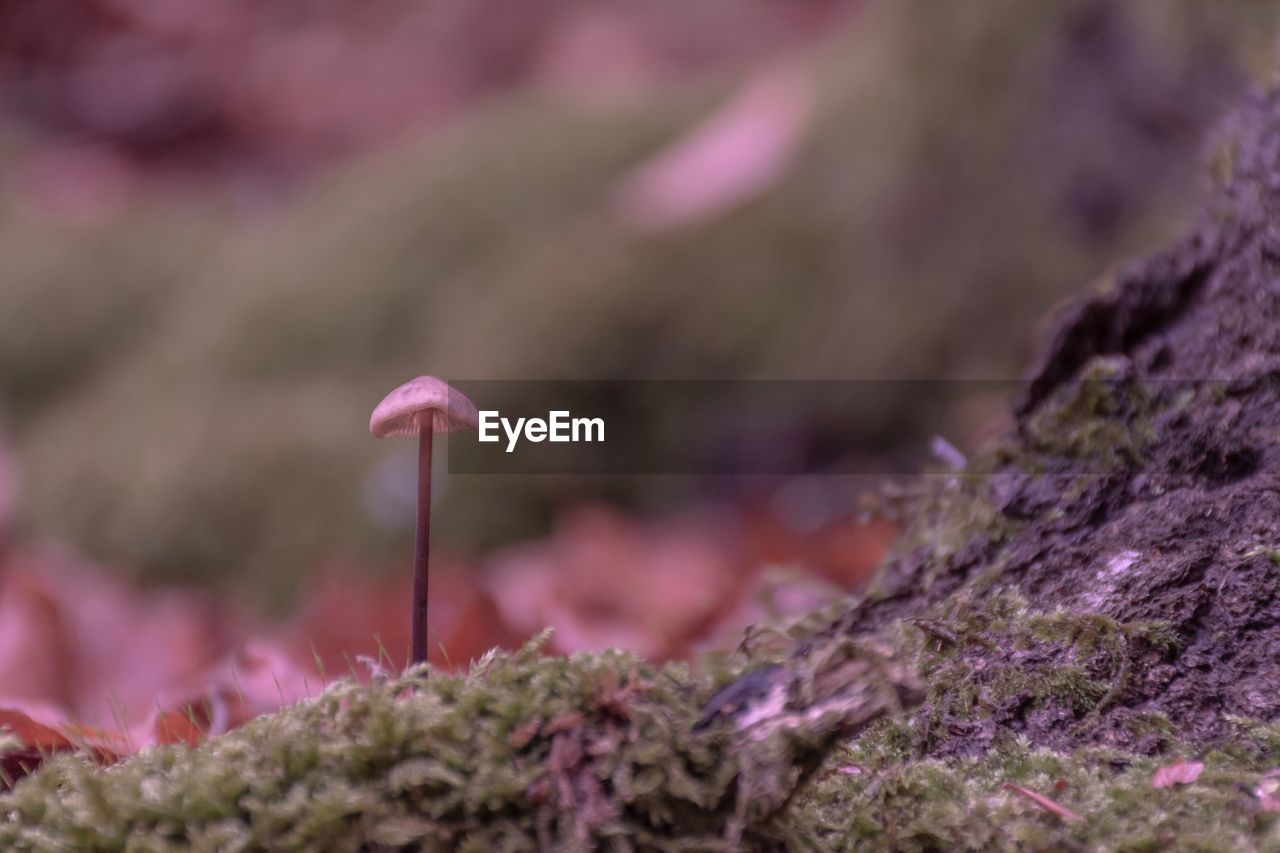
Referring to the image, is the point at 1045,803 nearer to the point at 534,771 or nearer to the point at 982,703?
the point at 982,703

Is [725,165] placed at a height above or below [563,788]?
above

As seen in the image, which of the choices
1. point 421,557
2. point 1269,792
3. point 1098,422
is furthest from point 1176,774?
point 421,557

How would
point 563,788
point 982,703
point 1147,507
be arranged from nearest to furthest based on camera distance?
point 563,788 < point 982,703 < point 1147,507

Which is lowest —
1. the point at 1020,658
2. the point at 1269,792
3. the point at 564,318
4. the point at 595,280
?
the point at 1269,792

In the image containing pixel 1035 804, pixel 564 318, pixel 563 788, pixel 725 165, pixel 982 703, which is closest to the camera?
pixel 563 788

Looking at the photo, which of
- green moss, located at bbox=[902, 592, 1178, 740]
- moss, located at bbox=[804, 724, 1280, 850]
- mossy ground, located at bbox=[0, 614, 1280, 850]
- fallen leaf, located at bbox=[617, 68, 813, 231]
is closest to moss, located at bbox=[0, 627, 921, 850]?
mossy ground, located at bbox=[0, 614, 1280, 850]

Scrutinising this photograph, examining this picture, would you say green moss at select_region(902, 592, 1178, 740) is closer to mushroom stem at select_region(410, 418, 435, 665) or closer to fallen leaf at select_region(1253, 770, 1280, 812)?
fallen leaf at select_region(1253, 770, 1280, 812)

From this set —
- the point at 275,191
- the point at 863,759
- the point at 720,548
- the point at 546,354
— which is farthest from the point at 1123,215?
the point at 275,191
